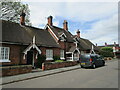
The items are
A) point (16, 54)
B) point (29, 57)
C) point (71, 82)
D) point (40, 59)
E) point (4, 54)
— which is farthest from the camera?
point (40, 59)

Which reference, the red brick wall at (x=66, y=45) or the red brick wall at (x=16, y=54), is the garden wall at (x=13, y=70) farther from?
the red brick wall at (x=66, y=45)

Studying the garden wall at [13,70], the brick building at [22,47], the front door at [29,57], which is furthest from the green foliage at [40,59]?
the garden wall at [13,70]

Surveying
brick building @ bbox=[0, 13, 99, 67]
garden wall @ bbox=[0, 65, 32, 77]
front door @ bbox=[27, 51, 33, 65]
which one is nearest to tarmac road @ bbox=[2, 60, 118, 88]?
garden wall @ bbox=[0, 65, 32, 77]

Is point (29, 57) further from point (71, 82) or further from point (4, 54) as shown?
point (71, 82)

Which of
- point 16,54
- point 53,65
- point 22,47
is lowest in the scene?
point 53,65

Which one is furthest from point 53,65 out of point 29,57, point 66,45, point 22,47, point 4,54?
point 66,45

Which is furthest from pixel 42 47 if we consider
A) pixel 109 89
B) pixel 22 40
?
pixel 109 89

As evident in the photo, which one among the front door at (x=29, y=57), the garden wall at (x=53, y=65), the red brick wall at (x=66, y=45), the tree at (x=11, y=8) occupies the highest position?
the tree at (x=11, y=8)

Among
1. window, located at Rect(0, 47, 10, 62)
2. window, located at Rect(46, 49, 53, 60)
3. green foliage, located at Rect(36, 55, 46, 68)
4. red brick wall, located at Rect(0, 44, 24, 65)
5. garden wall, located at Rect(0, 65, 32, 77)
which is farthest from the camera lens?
window, located at Rect(46, 49, 53, 60)

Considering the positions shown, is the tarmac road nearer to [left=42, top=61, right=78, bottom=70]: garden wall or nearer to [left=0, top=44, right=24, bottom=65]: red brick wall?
[left=42, top=61, right=78, bottom=70]: garden wall

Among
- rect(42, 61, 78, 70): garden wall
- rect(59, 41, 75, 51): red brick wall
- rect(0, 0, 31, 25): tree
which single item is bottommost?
rect(42, 61, 78, 70): garden wall

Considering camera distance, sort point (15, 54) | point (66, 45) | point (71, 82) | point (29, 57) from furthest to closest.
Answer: point (66, 45) → point (29, 57) → point (15, 54) → point (71, 82)

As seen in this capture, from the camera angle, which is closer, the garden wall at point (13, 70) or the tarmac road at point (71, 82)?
the tarmac road at point (71, 82)

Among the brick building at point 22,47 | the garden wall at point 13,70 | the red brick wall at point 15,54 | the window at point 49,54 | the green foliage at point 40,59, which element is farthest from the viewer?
the window at point 49,54
